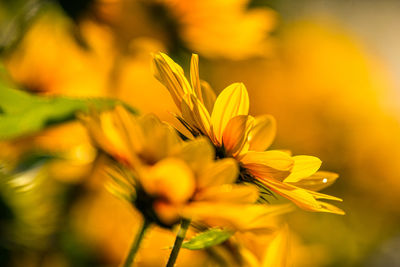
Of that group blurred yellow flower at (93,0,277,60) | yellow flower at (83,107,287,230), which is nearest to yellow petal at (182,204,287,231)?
yellow flower at (83,107,287,230)

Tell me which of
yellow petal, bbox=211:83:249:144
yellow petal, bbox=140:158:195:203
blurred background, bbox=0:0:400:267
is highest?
yellow petal, bbox=211:83:249:144

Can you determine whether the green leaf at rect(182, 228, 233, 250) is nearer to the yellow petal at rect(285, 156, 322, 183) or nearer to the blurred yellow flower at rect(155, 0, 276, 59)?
the yellow petal at rect(285, 156, 322, 183)

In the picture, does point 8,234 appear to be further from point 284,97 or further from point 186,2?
point 284,97

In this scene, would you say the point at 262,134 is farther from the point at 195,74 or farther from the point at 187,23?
the point at 187,23

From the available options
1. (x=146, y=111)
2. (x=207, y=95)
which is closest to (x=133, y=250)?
(x=207, y=95)

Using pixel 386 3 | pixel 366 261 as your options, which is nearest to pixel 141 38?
pixel 366 261

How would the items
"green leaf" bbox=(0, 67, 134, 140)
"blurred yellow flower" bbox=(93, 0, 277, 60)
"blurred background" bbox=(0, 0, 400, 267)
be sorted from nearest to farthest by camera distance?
"green leaf" bbox=(0, 67, 134, 140) < "blurred background" bbox=(0, 0, 400, 267) < "blurred yellow flower" bbox=(93, 0, 277, 60)

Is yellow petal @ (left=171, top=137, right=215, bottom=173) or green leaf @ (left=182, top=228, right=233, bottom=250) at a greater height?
yellow petal @ (left=171, top=137, right=215, bottom=173)
